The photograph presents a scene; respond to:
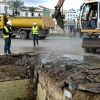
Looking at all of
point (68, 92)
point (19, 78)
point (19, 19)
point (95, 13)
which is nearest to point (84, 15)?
point (95, 13)

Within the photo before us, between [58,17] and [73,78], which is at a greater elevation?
[58,17]

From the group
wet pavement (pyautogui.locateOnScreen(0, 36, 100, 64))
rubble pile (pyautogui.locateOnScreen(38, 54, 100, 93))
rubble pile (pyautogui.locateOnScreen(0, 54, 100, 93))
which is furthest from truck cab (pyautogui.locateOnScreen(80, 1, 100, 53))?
rubble pile (pyautogui.locateOnScreen(38, 54, 100, 93))

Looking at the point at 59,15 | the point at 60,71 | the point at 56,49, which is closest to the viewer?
the point at 60,71

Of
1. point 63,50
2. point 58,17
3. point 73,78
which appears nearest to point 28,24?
point 63,50

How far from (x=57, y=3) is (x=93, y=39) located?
3035 mm

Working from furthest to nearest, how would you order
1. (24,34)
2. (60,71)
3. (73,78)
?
1. (24,34)
2. (60,71)
3. (73,78)

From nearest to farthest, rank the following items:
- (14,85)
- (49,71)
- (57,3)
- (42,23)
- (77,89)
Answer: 1. (77,89)
2. (49,71)
3. (14,85)
4. (57,3)
5. (42,23)

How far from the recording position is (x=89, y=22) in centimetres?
1185

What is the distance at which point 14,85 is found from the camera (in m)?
7.58

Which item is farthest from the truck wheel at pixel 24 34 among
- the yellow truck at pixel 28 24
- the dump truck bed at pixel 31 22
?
the dump truck bed at pixel 31 22

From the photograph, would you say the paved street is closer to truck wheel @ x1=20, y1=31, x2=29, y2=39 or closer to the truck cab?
the truck cab

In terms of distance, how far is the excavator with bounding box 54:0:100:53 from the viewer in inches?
447

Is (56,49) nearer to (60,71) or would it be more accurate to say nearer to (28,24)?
(60,71)

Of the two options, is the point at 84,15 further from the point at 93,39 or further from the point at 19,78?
the point at 19,78
